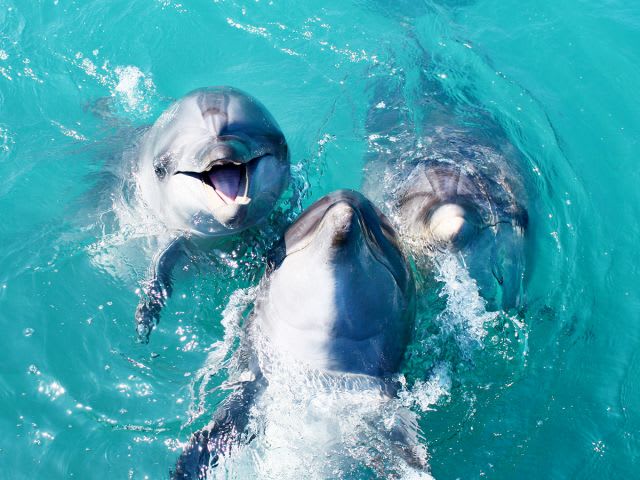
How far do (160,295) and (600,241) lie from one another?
5.08 metres

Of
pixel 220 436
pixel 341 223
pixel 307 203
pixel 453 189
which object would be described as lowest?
pixel 220 436

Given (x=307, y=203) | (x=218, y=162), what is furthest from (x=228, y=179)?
(x=307, y=203)

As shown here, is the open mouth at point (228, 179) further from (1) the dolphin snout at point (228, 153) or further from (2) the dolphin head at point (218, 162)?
(1) the dolphin snout at point (228, 153)

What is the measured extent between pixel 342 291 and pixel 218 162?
4.80 feet

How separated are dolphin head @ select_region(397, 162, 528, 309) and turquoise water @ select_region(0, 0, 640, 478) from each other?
0.30 meters

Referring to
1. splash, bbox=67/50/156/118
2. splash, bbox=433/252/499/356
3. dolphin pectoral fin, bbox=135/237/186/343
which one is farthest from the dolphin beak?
splash, bbox=67/50/156/118

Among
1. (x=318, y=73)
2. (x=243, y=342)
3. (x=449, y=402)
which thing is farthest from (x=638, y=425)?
(x=318, y=73)

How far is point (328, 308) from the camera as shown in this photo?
4152 millimetres

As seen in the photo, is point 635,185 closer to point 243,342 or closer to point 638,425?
point 638,425

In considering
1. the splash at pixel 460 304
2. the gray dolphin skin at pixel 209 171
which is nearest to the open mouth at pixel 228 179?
the gray dolphin skin at pixel 209 171

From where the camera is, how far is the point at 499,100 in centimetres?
884

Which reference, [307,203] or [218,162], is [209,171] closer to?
[218,162]

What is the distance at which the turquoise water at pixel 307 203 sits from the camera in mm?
5384

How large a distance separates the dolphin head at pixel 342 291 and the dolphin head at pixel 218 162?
0.71 m
